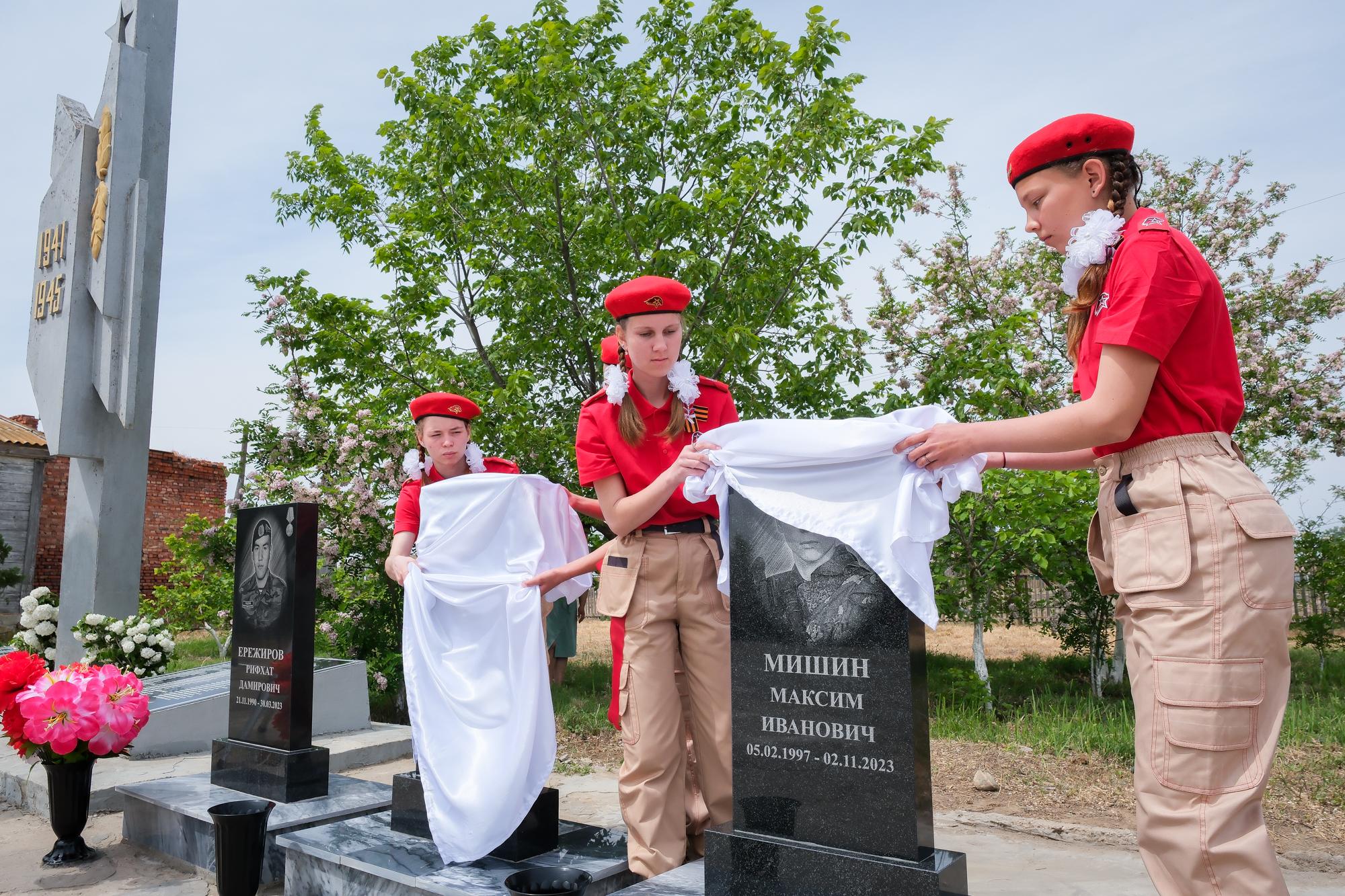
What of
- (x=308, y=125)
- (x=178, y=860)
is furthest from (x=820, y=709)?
(x=308, y=125)

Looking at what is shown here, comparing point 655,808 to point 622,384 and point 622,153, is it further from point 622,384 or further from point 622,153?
point 622,153

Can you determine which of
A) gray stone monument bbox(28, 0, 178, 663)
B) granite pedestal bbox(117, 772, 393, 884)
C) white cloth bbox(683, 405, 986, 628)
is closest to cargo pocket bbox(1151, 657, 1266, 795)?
white cloth bbox(683, 405, 986, 628)

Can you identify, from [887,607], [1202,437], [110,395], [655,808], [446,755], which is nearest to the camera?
[1202,437]

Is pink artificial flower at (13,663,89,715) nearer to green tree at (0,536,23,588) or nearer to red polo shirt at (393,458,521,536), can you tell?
red polo shirt at (393,458,521,536)

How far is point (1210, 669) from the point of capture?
1.68 meters

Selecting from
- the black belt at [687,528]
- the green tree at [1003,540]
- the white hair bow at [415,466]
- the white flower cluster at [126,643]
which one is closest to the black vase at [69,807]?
the white hair bow at [415,466]

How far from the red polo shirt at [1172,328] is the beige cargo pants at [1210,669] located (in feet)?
0.33

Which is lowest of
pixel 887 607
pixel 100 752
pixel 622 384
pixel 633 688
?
pixel 100 752

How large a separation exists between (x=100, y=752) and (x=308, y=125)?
589 cm

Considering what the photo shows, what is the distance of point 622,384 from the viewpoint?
2.96 meters

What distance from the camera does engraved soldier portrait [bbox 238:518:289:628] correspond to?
14.2ft

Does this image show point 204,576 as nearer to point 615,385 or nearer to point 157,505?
point 157,505

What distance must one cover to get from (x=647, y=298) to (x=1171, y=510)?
5.27ft

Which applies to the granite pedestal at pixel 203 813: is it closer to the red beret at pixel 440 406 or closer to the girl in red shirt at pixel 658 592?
the girl in red shirt at pixel 658 592
